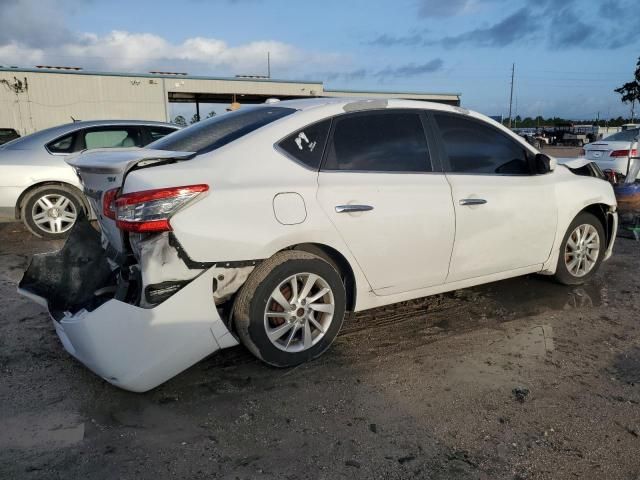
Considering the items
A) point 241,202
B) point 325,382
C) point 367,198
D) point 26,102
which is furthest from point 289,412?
point 26,102

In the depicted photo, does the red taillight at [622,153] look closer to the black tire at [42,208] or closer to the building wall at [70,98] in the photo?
the black tire at [42,208]

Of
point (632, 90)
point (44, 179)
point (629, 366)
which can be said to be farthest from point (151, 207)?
point (632, 90)

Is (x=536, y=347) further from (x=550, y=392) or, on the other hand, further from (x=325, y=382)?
(x=325, y=382)

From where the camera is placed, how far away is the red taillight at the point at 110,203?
116 inches

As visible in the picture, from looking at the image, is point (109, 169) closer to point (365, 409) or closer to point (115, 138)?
point (365, 409)

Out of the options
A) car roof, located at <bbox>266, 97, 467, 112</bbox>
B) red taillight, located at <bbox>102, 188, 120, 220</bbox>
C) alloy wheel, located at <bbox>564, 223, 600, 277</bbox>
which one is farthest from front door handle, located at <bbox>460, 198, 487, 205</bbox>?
red taillight, located at <bbox>102, 188, 120, 220</bbox>

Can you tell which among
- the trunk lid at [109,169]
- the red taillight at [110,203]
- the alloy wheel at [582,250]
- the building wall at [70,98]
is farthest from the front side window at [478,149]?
the building wall at [70,98]

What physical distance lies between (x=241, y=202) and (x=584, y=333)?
2.83 meters

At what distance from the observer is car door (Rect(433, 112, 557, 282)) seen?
12.6 ft

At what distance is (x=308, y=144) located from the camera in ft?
10.8

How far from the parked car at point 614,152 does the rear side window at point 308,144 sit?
764 cm

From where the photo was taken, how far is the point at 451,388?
10.2 ft

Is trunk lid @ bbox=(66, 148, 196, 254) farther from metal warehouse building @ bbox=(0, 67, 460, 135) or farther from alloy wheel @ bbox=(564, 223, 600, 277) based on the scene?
metal warehouse building @ bbox=(0, 67, 460, 135)

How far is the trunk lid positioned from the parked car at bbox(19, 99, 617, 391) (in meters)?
0.01
